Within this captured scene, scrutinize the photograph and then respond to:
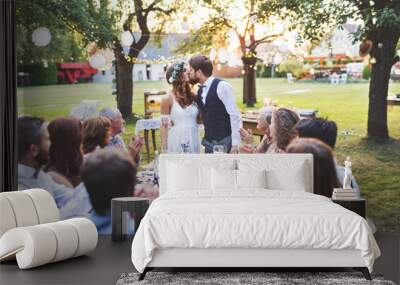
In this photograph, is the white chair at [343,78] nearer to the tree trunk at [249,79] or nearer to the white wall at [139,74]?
the tree trunk at [249,79]

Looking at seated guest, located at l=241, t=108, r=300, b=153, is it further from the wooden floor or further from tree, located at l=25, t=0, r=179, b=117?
the wooden floor

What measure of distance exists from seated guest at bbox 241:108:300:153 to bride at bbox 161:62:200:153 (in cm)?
59

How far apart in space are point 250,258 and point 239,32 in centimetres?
352

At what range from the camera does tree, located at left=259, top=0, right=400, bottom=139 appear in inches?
352

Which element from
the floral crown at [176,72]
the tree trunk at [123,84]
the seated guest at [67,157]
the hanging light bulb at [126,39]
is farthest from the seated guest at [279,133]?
the seated guest at [67,157]

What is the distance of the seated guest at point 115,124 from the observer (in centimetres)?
916

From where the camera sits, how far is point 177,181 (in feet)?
27.7

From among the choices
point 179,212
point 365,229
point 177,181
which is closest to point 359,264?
point 365,229

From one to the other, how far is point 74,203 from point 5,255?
2.24 metres

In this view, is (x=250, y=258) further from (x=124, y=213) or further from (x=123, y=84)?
(x=123, y=84)

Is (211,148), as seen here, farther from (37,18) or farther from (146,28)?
(37,18)

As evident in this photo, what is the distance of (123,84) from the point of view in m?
9.21

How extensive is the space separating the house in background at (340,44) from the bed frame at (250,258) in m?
3.35

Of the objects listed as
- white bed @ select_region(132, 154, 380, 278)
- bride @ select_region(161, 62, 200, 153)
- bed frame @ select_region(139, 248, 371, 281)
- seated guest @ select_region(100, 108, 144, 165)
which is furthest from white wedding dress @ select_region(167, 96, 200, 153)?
bed frame @ select_region(139, 248, 371, 281)
